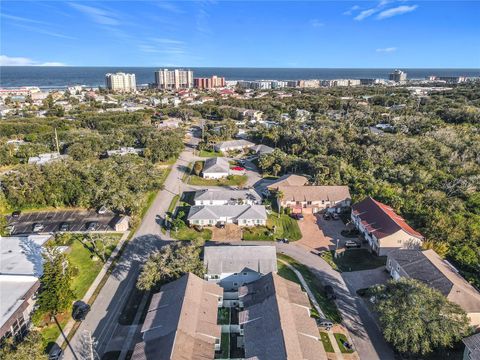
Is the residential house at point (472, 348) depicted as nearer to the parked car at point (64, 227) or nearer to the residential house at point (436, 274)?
the residential house at point (436, 274)

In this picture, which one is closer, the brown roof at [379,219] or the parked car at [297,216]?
the brown roof at [379,219]

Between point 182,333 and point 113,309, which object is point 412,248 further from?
point 113,309

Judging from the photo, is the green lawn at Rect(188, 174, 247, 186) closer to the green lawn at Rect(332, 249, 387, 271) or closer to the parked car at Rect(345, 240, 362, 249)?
the parked car at Rect(345, 240, 362, 249)

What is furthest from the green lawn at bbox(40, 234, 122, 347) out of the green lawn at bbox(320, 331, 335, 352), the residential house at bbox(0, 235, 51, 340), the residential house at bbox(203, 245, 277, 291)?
the green lawn at bbox(320, 331, 335, 352)

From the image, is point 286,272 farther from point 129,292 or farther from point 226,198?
point 226,198

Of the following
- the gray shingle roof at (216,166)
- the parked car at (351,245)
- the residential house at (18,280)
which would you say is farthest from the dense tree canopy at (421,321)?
the gray shingle roof at (216,166)

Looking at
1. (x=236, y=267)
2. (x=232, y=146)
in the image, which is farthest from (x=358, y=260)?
(x=232, y=146)
